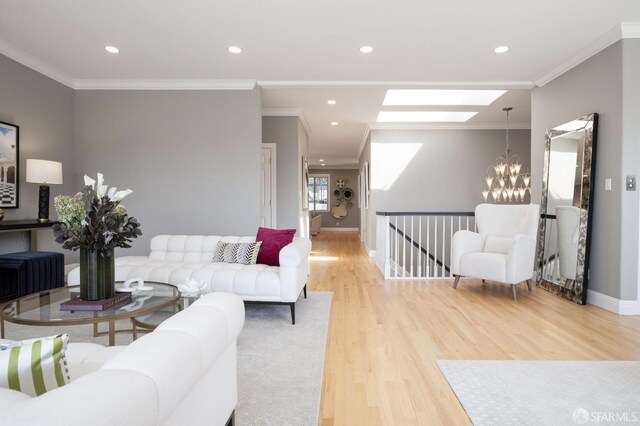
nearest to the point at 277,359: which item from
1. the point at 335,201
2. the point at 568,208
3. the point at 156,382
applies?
the point at 156,382

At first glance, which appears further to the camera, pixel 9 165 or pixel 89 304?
pixel 9 165

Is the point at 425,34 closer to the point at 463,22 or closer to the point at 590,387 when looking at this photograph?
the point at 463,22

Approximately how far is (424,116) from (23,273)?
6366 mm

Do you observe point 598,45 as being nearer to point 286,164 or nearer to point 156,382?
point 286,164

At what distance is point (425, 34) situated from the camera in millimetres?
3523

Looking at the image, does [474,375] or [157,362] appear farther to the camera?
[474,375]

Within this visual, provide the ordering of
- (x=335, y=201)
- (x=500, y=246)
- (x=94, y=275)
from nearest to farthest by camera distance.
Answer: (x=94, y=275) < (x=500, y=246) < (x=335, y=201)

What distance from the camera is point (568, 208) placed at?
4.02m

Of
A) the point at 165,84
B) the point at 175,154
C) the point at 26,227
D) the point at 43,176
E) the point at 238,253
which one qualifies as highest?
the point at 165,84

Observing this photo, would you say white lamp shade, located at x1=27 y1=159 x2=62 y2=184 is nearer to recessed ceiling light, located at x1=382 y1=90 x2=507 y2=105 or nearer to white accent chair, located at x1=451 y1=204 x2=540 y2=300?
recessed ceiling light, located at x1=382 y1=90 x2=507 y2=105

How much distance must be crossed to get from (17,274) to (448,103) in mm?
6192

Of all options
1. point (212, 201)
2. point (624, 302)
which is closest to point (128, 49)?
point (212, 201)

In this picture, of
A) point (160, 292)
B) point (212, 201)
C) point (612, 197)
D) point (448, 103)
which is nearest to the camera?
point (160, 292)

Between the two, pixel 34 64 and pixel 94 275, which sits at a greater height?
pixel 34 64
